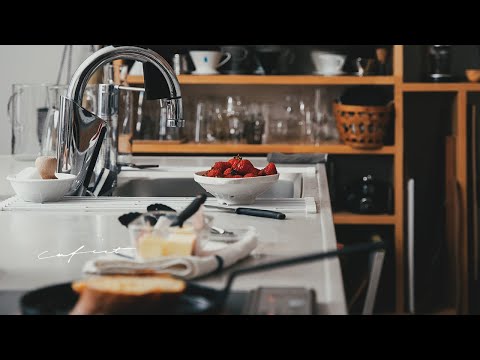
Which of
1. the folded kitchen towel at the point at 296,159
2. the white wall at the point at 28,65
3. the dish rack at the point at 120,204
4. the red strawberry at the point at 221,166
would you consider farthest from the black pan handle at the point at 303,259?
the white wall at the point at 28,65

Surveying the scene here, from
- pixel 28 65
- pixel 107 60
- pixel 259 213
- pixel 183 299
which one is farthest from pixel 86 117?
pixel 28 65

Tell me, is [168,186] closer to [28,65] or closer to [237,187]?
[237,187]

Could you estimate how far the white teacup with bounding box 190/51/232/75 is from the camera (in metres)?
3.82

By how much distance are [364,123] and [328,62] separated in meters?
0.34

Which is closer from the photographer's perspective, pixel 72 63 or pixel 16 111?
pixel 16 111

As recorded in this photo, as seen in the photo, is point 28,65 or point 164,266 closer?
point 164,266

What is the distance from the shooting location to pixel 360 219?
3773 mm

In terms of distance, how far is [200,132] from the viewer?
3928mm

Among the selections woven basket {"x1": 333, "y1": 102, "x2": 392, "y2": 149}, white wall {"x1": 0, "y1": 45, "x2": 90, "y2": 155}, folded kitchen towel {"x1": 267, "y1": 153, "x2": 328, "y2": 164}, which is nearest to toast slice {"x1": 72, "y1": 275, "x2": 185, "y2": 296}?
folded kitchen towel {"x1": 267, "y1": 153, "x2": 328, "y2": 164}

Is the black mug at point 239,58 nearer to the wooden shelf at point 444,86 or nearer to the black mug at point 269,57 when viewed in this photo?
the black mug at point 269,57

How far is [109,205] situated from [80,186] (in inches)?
9.0

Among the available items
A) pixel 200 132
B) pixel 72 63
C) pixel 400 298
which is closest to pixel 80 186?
pixel 200 132

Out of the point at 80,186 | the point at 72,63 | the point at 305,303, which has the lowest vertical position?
the point at 305,303
